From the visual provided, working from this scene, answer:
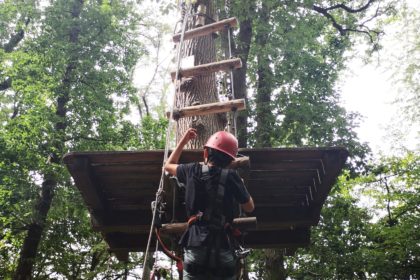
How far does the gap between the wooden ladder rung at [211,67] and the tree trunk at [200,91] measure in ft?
0.83

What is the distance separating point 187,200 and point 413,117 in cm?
1842

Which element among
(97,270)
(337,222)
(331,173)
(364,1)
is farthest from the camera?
(97,270)

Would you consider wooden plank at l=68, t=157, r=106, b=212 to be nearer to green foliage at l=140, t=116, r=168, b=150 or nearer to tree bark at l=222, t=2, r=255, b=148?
tree bark at l=222, t=2, r=255, b=148

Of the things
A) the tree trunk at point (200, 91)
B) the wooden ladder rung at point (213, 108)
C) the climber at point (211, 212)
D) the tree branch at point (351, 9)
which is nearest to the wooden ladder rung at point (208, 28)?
the tree trunk at point (200, 91)

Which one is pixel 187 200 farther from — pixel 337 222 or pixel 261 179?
pixel 337 222

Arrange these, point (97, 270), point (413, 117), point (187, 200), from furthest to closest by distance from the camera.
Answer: point (413, 117) < point (97, 270) < point (187, 200)

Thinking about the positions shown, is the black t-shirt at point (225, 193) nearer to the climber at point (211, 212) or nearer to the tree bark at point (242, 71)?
the climber at point (211, 212)

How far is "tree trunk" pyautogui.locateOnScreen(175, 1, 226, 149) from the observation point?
15.3ft

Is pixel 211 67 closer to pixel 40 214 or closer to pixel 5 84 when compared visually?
pixel 40 214

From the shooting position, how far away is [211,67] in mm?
4609

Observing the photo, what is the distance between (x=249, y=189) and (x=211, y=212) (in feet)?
5.84

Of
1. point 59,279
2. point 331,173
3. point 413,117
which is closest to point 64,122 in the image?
point 59,279

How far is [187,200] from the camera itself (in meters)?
3.08

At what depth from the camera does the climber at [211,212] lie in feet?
9.53
